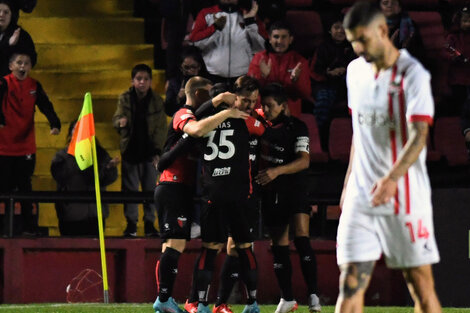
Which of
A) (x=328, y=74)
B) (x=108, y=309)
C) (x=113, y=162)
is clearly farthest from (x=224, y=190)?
(x=328, y=74)

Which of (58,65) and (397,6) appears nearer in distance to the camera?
(397,6)

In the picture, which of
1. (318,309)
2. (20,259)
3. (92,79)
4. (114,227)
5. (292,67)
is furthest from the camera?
(92,79)

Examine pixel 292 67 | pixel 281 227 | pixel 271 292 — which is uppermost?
pixel 292 67

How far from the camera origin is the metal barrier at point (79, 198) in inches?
435

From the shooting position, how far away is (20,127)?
1184cm

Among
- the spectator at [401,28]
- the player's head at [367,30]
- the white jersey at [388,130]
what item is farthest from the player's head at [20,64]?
the player's head at [367,30]

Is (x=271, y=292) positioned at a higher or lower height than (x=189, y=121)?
lower

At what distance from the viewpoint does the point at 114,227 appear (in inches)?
510

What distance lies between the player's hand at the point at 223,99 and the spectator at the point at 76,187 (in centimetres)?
358

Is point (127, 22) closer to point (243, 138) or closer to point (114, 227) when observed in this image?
point (114, 227)

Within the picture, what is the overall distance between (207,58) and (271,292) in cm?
287

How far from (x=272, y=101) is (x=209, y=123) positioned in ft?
4.40

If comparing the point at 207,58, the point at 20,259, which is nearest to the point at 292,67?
the point at 207,58

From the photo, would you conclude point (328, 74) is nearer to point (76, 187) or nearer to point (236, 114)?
point (76, 187)
